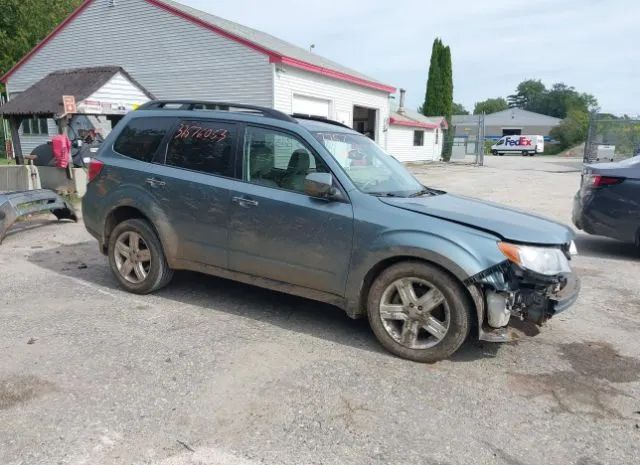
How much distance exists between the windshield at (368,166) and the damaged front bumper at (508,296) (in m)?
1.11

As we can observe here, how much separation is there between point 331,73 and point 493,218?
1738cm

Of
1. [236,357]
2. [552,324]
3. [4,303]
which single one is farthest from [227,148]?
[552,324]

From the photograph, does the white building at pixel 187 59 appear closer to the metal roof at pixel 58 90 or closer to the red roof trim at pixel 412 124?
the metal roof at pixel 58 90

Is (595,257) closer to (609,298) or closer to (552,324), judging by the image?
(609,298)

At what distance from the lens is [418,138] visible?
34781mm

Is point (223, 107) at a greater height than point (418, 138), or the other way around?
point (418, 138)

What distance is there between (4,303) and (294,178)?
3.11m

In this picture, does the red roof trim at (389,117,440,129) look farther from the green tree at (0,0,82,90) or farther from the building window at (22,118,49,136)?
the green tree at (0,0,82,90)

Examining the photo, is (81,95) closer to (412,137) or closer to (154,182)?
(154,182)

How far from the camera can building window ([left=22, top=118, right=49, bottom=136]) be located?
888 inches

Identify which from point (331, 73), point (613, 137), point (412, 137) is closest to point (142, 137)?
point (331, 73)

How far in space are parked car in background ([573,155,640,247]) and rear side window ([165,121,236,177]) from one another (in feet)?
17.2

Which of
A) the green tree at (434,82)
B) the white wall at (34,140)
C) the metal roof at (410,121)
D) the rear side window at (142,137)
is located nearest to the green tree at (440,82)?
the green tree at (434,82)

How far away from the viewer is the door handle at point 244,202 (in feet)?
14.4
